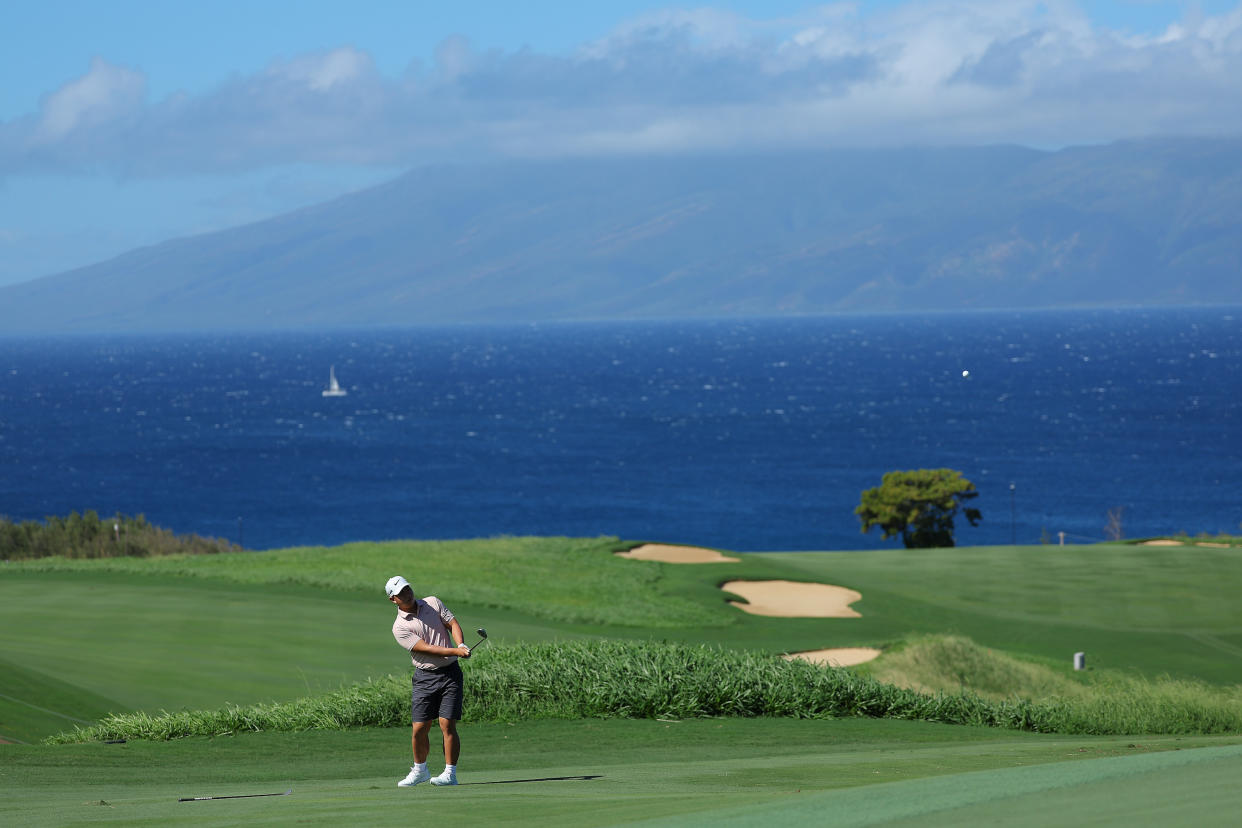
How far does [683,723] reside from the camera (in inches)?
645

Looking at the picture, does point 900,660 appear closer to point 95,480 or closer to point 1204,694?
point 1204,694

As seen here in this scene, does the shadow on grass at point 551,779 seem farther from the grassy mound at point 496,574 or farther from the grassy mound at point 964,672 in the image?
the grassy mound at point 496,574

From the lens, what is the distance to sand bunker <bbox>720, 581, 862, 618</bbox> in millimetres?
31072

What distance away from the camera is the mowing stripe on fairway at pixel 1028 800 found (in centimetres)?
767

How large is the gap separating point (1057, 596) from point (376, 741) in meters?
21.7

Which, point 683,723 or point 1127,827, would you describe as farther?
point 683,723

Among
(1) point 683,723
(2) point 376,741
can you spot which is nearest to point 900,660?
(1) point 683,723

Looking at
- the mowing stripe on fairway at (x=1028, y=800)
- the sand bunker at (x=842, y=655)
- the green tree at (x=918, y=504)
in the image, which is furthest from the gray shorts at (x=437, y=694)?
the green tree at (x=918, y=504)

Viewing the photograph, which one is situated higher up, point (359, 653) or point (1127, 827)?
point (1127, 827)

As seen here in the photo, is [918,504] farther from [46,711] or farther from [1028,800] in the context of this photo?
[1028,800]

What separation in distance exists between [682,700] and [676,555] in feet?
70.7

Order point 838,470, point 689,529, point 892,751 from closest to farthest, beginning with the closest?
1. point 892,751
2. point 689,529
3. point 838,470

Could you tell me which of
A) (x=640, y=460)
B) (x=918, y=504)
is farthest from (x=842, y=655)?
(x=640, y=460)

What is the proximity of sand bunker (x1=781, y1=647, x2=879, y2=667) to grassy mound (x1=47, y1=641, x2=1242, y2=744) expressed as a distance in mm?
5454
